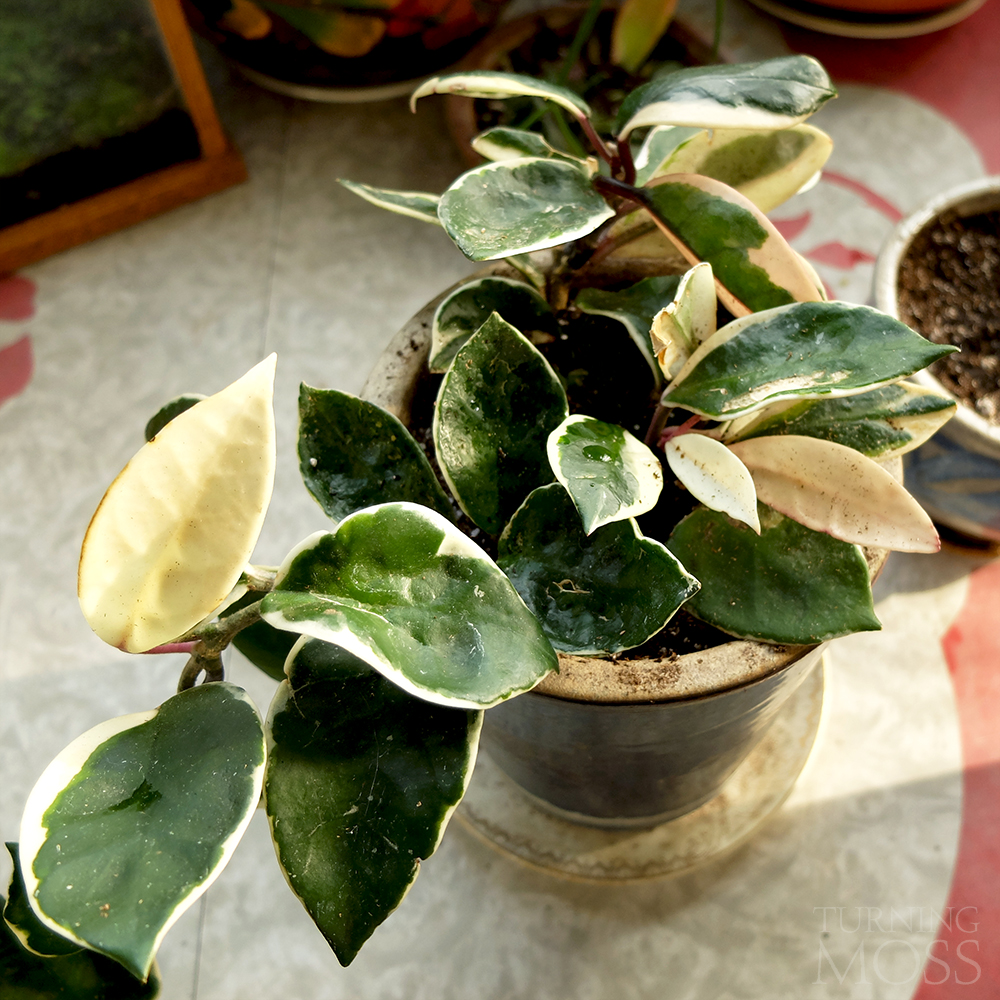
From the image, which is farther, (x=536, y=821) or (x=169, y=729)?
(x=536, y=821)

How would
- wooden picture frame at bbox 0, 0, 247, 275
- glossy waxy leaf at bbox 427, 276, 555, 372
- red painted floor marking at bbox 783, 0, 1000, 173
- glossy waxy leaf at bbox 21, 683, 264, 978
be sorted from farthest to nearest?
red painted floor marking at bbox 783, 0, 1000, 173 < wooden picture frame at bbox 0, 0, 247, 275 < glossy waxy leaf at bbox 427, 276, 555, 372 < glossy waxy leaf at bbox 21, 683, 264, 978

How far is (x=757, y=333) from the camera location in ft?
1.61

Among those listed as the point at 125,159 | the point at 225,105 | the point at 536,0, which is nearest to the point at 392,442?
the point at 125,159

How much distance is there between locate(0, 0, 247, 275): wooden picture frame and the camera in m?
1.23

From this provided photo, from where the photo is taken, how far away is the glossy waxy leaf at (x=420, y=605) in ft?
1.25

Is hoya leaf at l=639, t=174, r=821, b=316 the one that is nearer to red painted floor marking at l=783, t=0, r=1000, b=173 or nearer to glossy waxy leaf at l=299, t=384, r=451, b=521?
glossy waxy leaf at l=299, t=384, r=451, b=521

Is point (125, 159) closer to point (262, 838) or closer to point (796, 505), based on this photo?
point (262, 838)

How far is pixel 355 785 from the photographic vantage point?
0.43 meters

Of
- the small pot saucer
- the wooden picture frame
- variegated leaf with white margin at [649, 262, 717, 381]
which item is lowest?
the small pot saucer

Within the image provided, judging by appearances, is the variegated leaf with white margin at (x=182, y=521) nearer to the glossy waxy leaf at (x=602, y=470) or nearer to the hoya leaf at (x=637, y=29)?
the glossy waxy leaf at (x=602, y=470)

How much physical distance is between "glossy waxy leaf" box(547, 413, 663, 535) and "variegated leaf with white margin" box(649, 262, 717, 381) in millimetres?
52

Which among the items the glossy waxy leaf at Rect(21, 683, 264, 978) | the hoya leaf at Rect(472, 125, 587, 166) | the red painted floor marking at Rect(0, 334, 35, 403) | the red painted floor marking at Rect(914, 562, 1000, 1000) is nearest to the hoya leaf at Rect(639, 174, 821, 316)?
the hoya leaf at Rect(472, 125, 587, 166)

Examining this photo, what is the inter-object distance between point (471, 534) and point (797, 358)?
238 millimetres

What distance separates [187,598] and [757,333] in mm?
318
